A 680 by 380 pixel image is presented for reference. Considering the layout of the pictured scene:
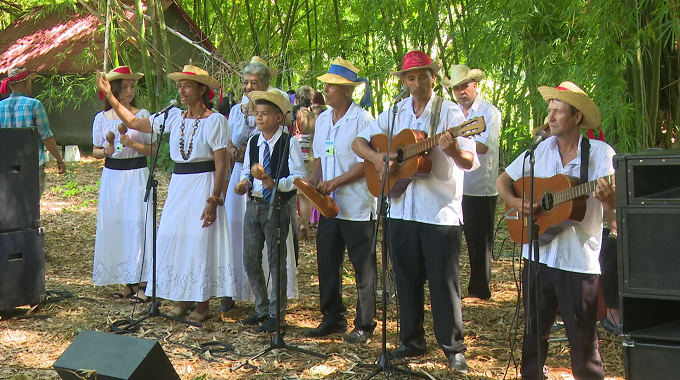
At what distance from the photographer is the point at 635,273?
3.03m

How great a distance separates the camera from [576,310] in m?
3.70

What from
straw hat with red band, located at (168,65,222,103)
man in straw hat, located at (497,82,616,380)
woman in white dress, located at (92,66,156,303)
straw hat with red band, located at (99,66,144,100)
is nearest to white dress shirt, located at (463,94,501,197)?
straw hat with red band, located at (168,65,222,103)

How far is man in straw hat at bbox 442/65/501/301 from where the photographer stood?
6.22m

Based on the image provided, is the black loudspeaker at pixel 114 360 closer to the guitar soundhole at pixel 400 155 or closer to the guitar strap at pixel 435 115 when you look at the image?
the guitar soundhole at pixel 400 155

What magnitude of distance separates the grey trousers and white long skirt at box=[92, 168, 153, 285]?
1230mm

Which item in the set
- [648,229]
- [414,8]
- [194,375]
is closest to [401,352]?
[194,375]

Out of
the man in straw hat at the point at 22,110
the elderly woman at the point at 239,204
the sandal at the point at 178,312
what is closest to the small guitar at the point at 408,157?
the elderly woman at the point at 239,204

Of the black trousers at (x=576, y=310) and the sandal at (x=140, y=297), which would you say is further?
the sandal at (x=140, y=297)

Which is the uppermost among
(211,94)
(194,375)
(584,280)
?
(211,94)

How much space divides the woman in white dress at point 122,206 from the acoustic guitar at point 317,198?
6.55 ft

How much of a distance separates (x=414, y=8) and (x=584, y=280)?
7.97 metres

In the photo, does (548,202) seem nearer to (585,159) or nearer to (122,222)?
(585,159)

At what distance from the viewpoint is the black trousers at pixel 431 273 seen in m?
4.45

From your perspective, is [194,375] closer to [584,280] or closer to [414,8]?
[584,280]
